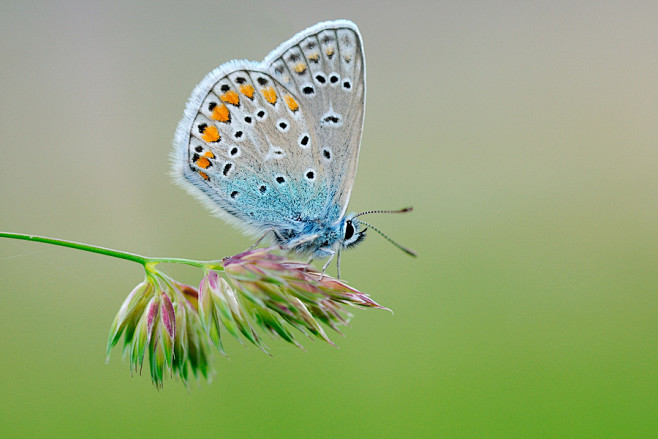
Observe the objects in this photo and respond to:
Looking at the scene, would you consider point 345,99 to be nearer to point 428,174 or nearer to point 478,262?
point 478,262

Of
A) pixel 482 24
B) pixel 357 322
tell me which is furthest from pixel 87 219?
pixel 482 24

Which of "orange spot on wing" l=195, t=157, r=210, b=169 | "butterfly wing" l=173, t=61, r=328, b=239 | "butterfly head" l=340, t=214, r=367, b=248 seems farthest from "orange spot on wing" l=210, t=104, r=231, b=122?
"butterfly head" l=340, t=214, r=367, b=248

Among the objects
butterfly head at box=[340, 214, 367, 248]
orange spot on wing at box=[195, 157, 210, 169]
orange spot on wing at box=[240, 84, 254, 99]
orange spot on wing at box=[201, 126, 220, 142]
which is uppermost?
orange spot on wing at box=[240, 84, 254, 99]

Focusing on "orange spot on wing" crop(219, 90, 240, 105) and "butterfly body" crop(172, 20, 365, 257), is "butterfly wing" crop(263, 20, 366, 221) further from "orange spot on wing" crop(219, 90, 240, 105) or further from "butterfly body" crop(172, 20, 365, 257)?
"orange spot on wing" crop(219, 90, 240, 105)

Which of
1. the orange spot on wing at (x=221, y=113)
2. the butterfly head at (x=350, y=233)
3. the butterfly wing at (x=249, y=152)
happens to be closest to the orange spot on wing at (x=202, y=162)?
the butterfly wing at (x=249, y=152)

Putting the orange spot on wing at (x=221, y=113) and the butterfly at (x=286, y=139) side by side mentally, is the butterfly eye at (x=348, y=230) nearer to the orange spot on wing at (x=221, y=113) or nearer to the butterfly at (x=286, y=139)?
the butterfly at (x=286, y=139)

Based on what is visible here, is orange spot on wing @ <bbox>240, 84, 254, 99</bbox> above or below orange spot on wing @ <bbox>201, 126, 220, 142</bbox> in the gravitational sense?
above

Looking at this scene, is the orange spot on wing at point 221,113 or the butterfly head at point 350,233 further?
the butterfly head at point 350,233

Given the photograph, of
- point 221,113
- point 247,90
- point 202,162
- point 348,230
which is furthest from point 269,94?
point 348,230
